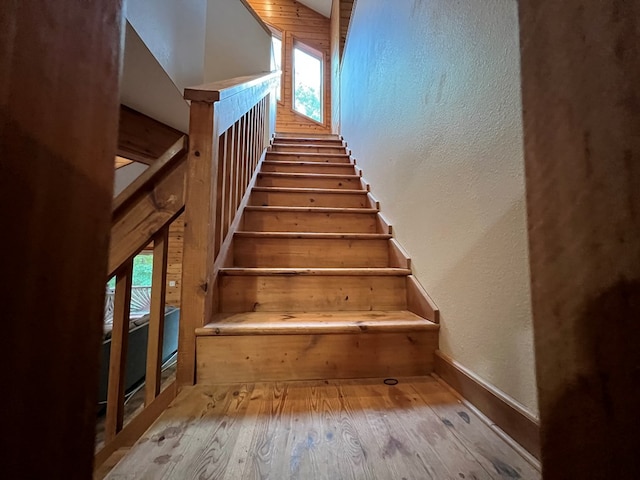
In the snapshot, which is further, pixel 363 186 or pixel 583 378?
pixel 363 186

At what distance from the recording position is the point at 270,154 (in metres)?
2.84

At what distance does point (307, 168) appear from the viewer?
8.64 feet

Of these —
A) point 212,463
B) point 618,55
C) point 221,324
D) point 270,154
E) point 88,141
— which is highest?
point 270,154

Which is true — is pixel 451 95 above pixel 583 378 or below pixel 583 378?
above

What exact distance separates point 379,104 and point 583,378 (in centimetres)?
211

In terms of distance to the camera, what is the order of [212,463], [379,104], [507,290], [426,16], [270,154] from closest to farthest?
1. [212,463]
2. [507,290]
3. [426,16]
4. [379,104]
5. [270,154]

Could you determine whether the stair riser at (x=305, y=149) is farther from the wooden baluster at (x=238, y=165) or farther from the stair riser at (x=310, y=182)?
the wooden baluster at (x=238, y=165)

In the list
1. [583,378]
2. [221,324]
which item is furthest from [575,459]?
[221,324]

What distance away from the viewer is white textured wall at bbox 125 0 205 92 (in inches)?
58.7

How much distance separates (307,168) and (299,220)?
3.13 feet

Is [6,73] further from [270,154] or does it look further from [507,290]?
[270,154]

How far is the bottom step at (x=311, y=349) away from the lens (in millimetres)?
996

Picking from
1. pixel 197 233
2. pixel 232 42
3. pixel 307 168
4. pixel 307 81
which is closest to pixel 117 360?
pixel 197 233

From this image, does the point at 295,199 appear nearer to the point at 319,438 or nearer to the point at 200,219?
the point at 200,219
